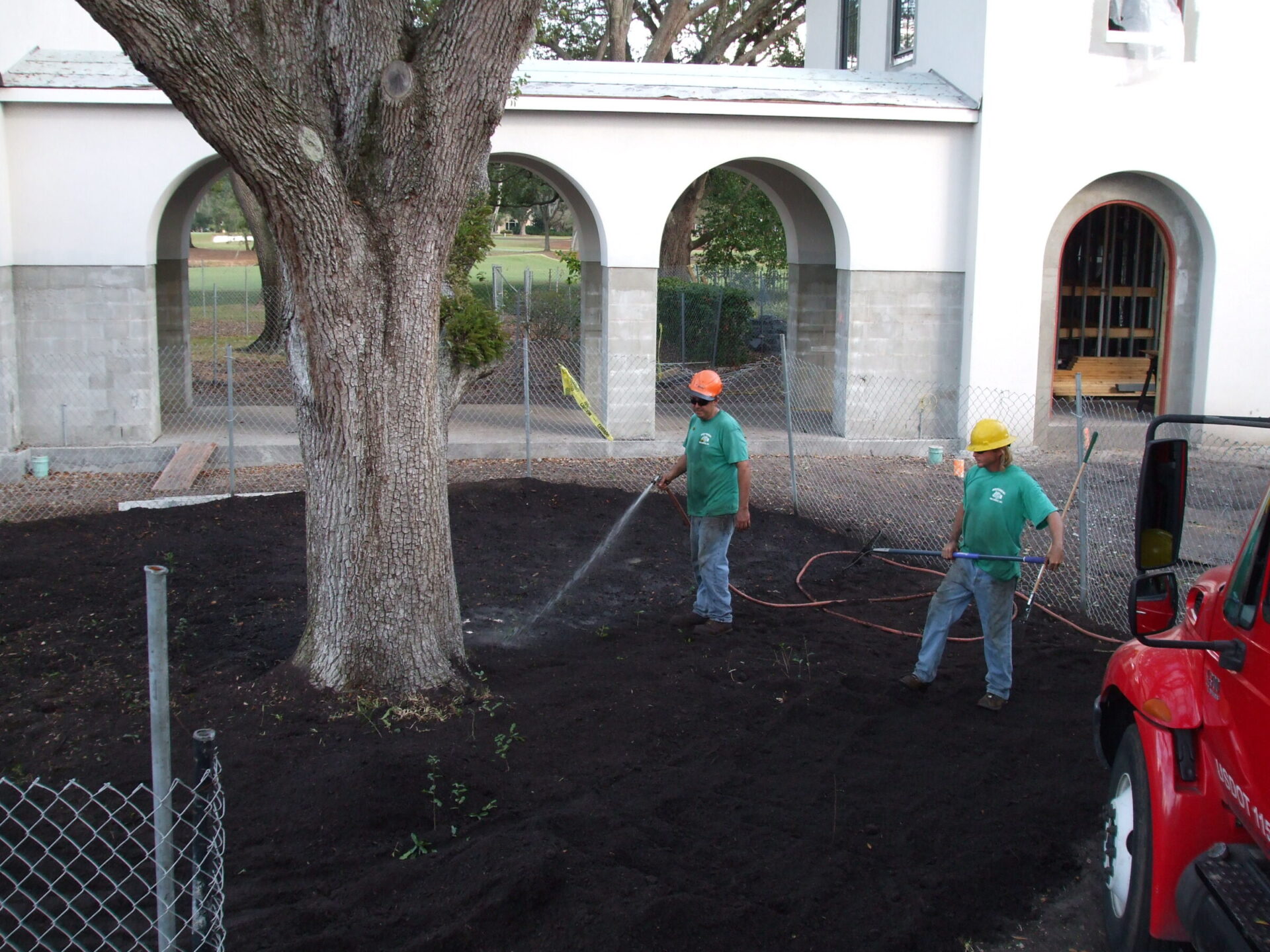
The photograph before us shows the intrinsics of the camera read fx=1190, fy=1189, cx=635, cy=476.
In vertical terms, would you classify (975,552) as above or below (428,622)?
above

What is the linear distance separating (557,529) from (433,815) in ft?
18.7

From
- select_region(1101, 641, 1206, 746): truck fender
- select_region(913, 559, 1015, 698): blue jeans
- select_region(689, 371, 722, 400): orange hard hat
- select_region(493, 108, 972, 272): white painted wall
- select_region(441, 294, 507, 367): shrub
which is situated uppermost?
select_region(493, 108, 972, 272): white painted wall

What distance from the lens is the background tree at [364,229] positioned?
18.7 feet

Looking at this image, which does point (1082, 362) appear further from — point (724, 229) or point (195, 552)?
point (195, 552)

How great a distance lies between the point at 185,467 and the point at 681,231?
51.0 feet

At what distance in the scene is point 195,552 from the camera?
9.66 m

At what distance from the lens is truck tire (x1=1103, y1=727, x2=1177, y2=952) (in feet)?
13.1

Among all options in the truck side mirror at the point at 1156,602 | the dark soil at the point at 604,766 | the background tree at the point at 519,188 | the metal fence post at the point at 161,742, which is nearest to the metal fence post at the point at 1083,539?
the dark soil at the point at 604,766

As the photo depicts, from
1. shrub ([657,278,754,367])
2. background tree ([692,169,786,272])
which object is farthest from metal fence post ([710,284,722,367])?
background tree ([692,169,786,272])

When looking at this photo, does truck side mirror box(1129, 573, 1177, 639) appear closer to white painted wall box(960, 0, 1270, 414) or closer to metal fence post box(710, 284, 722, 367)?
white painted wall box(960, 0, 1270, 414)

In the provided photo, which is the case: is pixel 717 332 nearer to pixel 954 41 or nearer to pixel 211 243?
pixel 954 41

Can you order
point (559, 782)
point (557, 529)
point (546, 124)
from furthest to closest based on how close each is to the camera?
1. point (546, 124)
2. point (557, 529)
3. point (559, 782)

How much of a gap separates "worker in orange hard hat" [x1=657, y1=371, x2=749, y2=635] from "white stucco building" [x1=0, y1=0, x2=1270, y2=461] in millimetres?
7221

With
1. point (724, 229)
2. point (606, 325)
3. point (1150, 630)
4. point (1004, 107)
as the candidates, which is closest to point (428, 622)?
point (1150, 630)
